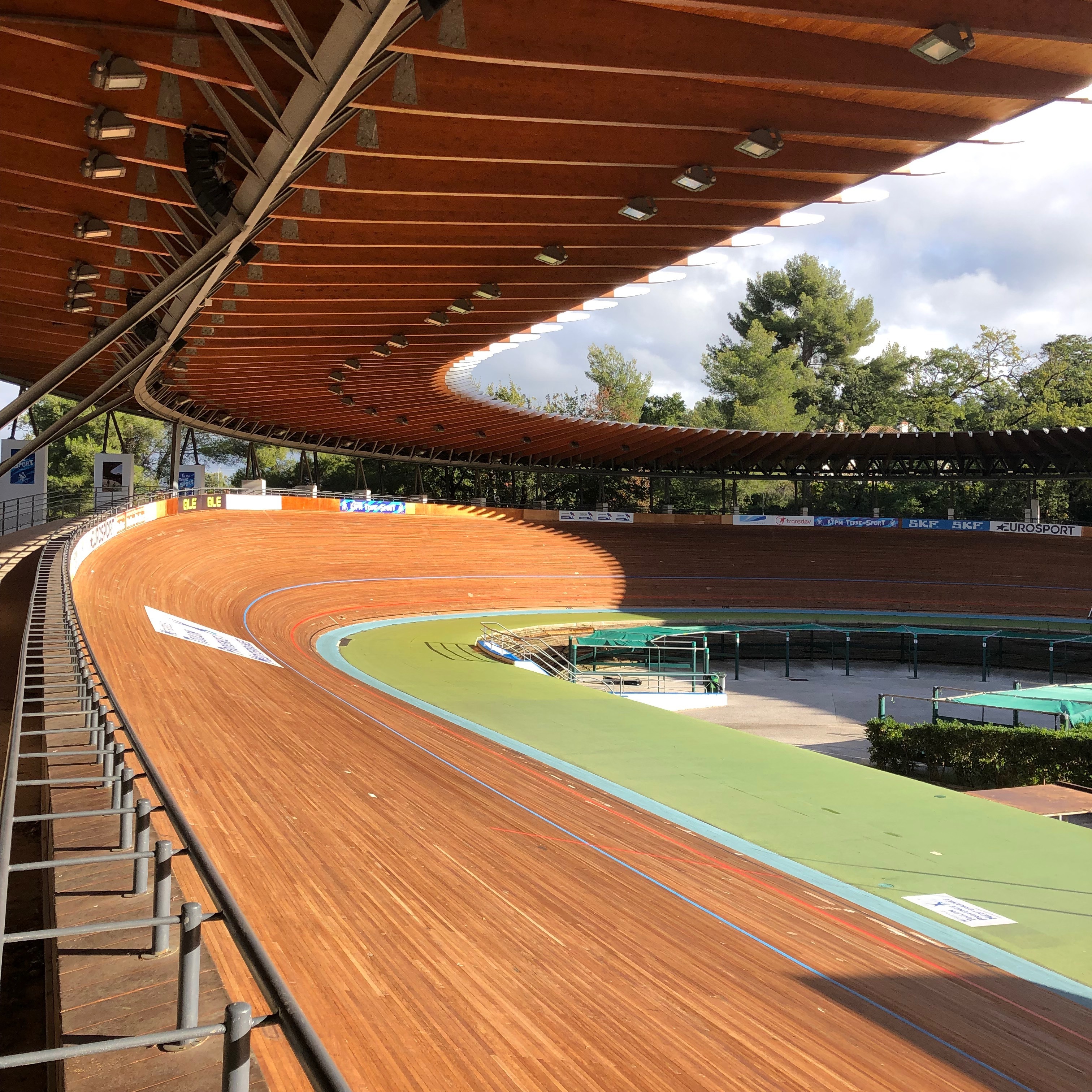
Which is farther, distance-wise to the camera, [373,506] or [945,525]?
[945,525]

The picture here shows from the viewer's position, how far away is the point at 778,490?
6950cm

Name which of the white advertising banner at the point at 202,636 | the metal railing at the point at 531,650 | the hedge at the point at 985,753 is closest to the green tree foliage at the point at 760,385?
the metal railing at the point at 531,650

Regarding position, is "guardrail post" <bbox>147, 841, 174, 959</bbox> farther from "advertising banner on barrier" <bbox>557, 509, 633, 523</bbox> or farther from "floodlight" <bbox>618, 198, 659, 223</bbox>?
"advertising banner on barrier" <bbox>557, 509, 633, 523</bbox>

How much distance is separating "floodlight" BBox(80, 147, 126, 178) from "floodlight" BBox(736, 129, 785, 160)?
528 cm

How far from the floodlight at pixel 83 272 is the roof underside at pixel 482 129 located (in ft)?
0.35

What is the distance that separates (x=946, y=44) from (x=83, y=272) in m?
10.2

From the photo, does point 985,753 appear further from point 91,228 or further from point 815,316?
point 815,316

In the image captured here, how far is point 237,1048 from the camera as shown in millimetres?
1886

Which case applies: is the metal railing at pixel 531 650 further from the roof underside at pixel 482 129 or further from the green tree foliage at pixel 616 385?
the green tree foliage at pixel 616 385

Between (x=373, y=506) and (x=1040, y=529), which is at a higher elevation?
(x=373, y=506)

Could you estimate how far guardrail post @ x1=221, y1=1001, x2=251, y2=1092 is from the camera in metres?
1.87

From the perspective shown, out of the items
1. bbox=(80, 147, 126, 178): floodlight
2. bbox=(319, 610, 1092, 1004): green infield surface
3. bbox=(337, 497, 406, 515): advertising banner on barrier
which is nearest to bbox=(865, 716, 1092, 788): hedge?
bbox=(319, 610, 1092, 1004): green infield surface

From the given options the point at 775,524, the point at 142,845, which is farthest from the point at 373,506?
the point at 142,845

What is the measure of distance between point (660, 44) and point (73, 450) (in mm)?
57983
